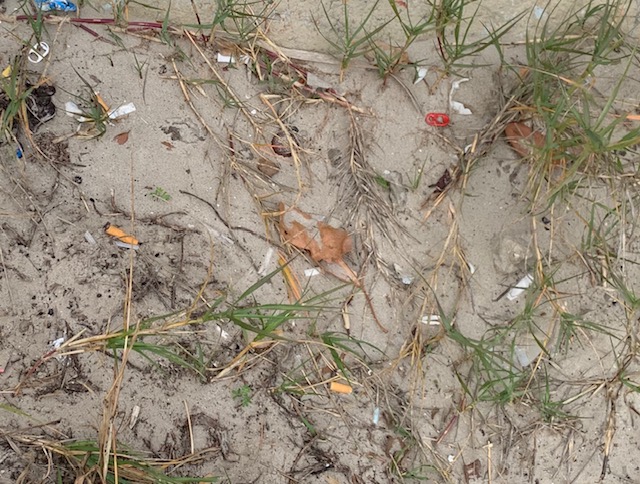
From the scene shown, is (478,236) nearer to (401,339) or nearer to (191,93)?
(401,339)

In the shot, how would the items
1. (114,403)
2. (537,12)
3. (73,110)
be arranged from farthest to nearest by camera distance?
1. (537,12)
2. (73,110)
3. (114,403)

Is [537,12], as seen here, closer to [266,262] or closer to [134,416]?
[266,262]

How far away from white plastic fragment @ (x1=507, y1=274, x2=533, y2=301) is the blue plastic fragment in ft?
5.65

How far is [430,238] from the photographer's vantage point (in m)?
2.22

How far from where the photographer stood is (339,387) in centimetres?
218

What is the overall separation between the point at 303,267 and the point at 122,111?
0.78 metres

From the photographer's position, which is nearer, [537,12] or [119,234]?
[119,234]

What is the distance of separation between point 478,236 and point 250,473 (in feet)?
3.53

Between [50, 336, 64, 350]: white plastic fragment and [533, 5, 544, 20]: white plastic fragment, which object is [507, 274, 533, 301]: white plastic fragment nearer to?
[533, 5, 544, 20]: white plastic fragment

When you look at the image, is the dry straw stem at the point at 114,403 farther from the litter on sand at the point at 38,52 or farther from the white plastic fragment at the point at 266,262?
the litter on sand at the point at 38,52

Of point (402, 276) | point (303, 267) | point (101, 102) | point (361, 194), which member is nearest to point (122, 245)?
point (101, 102)

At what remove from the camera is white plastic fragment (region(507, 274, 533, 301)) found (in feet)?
7.27

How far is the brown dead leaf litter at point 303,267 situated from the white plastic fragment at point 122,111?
1 cm

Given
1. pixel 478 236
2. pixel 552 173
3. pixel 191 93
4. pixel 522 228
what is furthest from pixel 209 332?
pixel 552 173
